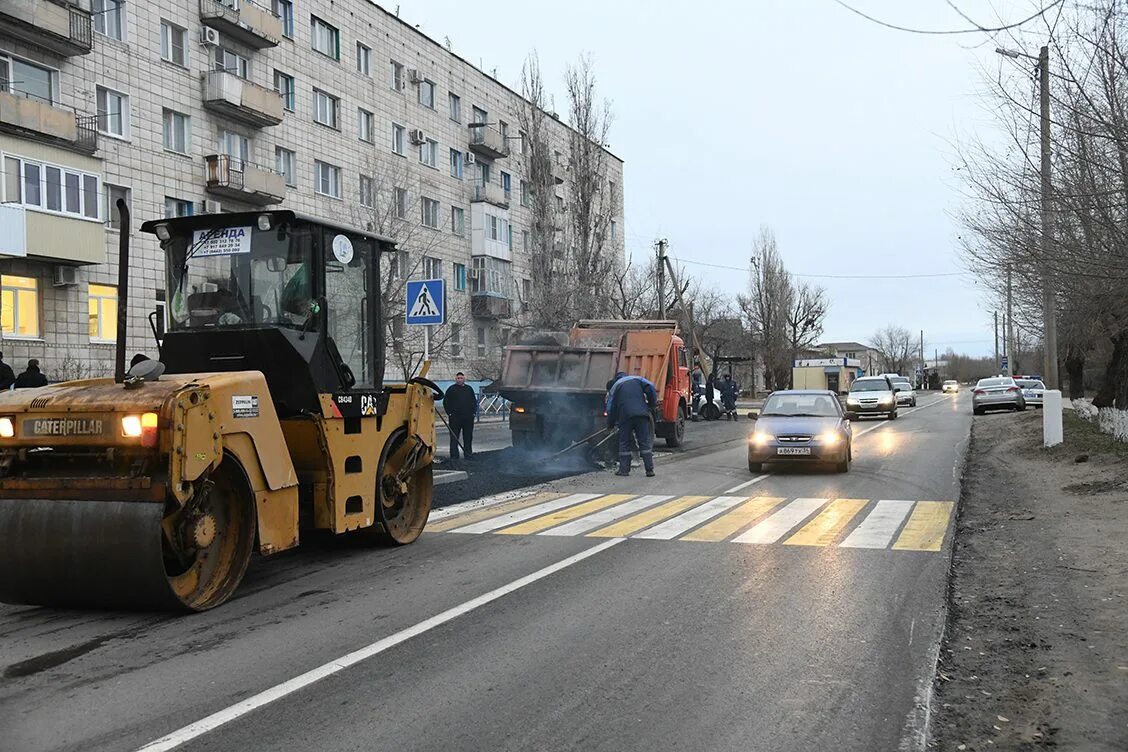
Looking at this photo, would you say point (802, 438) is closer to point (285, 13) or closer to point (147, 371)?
point (147, 371)

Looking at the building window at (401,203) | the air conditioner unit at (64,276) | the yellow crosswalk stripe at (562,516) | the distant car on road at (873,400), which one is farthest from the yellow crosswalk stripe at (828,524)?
the building window at (401,203)

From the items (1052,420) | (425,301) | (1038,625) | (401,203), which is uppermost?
(401,203)

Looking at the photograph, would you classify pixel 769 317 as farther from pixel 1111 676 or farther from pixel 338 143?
pixel 1111 676

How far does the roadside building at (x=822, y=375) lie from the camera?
52.8 m

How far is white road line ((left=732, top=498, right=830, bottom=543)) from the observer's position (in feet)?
30.7

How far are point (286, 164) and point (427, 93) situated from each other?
38.3 ft

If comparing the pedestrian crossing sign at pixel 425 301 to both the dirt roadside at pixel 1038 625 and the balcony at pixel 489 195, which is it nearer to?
the dirt roadside at pixel 1038 625

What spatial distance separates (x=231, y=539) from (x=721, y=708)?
12.9 ft

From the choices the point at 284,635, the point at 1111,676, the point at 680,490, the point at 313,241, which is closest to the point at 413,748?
the point at 284,635

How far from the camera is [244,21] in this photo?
30969 mm

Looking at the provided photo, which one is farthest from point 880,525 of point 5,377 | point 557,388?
point 5,377

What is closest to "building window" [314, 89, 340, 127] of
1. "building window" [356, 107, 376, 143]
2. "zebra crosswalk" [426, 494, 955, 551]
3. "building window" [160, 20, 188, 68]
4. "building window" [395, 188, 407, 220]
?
"building window" [356, 107, 376, 143]

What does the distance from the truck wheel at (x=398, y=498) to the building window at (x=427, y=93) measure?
121ft

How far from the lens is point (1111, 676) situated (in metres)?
4.86
